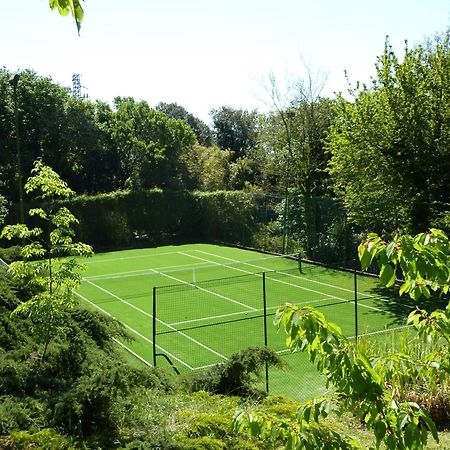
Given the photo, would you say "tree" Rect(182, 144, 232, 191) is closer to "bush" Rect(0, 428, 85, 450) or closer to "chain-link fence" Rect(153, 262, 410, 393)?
"chain-link fence" Rect(153, 262, 410, 393)

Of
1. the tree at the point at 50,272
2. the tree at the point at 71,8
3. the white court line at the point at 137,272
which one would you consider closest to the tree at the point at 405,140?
the white court line at the point at 137,272

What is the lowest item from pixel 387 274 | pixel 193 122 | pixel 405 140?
pixel 387 274

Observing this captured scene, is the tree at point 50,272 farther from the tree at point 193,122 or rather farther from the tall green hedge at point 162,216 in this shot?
the tree at point 193,122

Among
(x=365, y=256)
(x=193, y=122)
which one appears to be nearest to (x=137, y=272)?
(x=365, y=256)

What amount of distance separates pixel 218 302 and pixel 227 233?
15.3 metres

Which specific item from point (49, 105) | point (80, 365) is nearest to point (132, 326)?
point (80, 365)

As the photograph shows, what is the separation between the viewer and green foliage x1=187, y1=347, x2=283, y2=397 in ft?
31.4

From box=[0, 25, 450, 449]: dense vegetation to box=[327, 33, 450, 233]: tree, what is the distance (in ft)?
0.18

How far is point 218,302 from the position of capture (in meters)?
20.8

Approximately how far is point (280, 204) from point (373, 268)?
7483mm

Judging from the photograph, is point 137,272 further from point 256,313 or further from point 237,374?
point 237,374

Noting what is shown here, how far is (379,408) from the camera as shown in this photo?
360cm

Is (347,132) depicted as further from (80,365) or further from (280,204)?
(80,365)

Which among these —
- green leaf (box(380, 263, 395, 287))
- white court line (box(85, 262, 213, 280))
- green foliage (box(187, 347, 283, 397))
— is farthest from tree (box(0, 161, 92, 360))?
white court line (box(85, 262, 213, 280))
